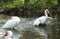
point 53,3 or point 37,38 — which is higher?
point 53,3

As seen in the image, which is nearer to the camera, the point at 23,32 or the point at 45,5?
the point at 23,32

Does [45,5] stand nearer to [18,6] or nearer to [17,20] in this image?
[18,6]

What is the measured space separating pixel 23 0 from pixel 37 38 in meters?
10.0

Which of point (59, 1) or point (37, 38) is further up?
point (59, 1)

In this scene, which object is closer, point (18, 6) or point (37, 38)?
point (37, 38)

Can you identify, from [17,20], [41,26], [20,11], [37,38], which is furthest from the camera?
[20,11]

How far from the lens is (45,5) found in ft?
61.5

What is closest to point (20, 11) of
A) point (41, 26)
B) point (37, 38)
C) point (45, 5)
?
point (45, 5)

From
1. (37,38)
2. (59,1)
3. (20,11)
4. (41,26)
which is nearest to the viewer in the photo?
(37,38)

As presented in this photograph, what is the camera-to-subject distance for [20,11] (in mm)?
17641

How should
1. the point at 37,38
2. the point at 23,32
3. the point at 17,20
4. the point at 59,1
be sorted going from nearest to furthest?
the point at 37,38 < the point at 23,32 < the point at 17,20 < the point at 59,1

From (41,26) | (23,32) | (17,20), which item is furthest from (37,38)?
(41,26)

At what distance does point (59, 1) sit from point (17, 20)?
23.8ft

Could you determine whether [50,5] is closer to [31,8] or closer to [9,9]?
[31,8]
